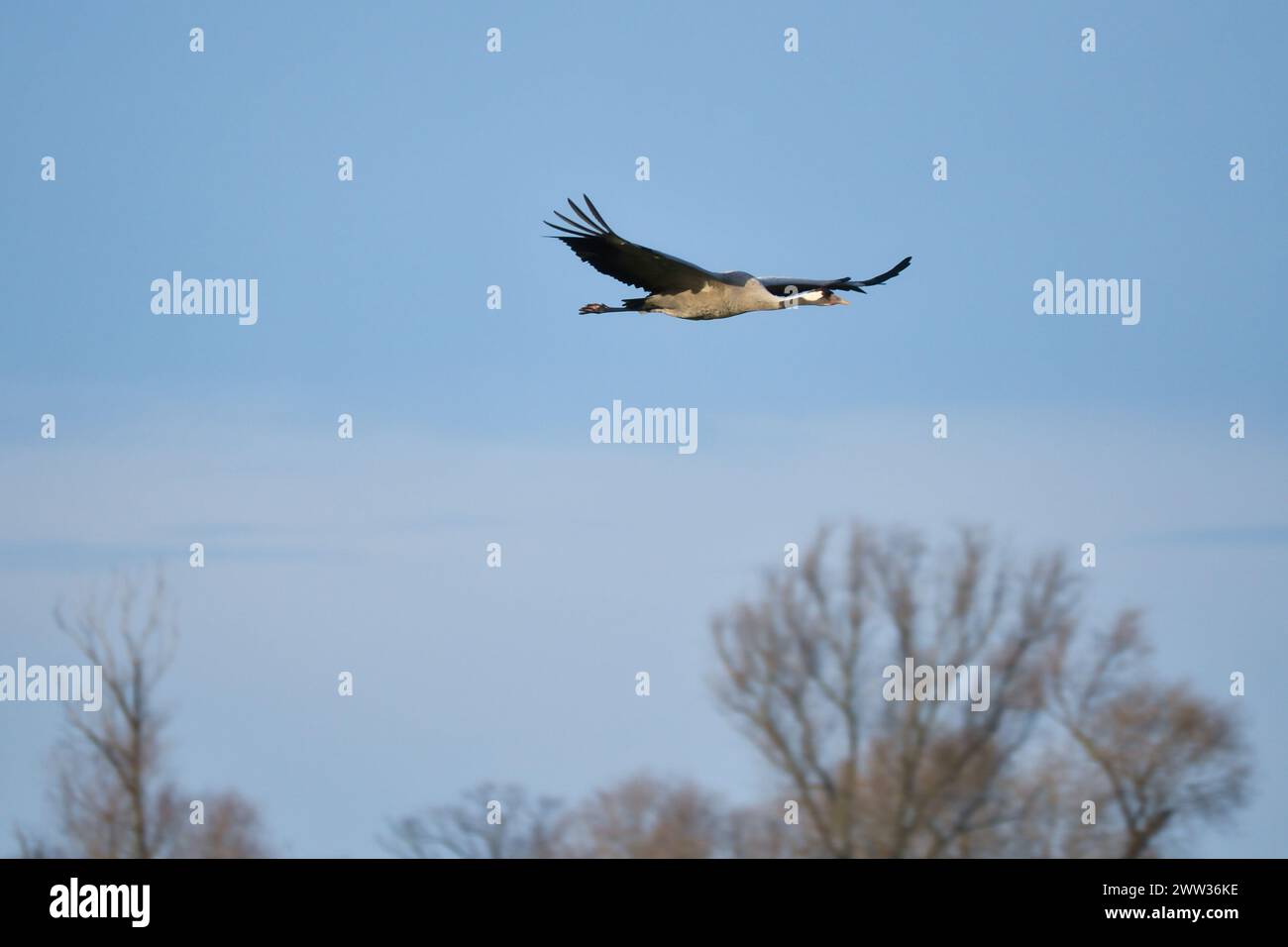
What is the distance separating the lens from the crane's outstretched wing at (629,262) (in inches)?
668

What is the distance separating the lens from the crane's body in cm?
1712

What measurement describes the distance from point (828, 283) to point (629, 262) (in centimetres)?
268

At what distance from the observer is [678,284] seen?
58.6ft

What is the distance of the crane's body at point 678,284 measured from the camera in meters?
17.1

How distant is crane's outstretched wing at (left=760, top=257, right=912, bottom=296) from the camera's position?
736 inches

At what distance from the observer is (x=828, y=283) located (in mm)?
19219
